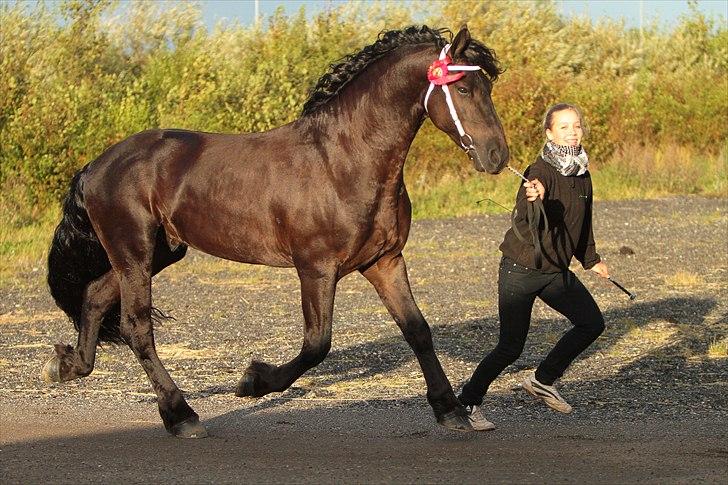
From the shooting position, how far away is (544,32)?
120 feet

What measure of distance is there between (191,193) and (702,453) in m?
3.30

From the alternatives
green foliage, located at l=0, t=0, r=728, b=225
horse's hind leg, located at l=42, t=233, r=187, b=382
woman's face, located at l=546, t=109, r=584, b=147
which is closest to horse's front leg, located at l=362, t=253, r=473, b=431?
→ woman's face, located at l=546, t=109, r=584, b=147

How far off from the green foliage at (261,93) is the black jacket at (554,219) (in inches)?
568

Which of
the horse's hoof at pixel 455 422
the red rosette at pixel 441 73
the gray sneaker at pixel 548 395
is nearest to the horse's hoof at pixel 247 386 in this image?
the horse's hoof at pixel 455 422

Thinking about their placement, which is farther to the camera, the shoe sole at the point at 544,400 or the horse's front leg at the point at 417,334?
the shoe sole at the point at 544,400

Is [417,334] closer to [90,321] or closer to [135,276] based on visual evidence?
[135,276]

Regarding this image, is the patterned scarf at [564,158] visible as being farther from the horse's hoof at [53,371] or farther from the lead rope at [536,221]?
the horse's hoof at [53,371]

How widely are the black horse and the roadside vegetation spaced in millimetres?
9050

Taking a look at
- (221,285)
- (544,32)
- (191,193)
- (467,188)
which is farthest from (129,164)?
(544,32)

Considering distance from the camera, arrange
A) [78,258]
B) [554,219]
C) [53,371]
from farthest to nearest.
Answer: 1. [78,258]
2. [53,371]
3. [554,219]

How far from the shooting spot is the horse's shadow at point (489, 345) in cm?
972

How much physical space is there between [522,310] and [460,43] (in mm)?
1567

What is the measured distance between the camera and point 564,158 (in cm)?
750

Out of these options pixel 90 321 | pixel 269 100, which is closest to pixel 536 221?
pixel 90 321
